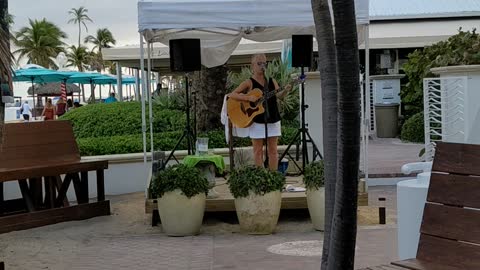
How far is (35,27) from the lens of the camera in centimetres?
7300

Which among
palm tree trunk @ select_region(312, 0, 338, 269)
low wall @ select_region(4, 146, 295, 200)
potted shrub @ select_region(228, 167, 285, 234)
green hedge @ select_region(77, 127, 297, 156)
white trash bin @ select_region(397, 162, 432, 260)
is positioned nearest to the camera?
palm tree trunk @ select_region(312, 0, 338, 269)

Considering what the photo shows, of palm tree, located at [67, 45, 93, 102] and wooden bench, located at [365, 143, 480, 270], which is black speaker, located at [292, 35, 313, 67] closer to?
wooden bench, located at [365, 143, 480, 270]

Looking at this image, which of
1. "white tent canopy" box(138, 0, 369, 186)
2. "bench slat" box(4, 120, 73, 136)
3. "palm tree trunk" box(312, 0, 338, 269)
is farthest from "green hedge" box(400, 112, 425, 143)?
"palm tree trunk" box(312, 0, 338, 269)

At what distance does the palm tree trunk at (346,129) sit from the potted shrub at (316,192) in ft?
14.0

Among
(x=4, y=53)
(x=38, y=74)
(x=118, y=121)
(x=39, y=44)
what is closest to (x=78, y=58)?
(x=39, y=44)

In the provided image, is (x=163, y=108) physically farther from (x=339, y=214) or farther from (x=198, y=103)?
(x=339, y=214)

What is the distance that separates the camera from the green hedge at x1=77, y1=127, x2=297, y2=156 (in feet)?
36.5

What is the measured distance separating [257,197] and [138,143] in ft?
15.9

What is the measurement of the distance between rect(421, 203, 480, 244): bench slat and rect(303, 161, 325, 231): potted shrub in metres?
3.41

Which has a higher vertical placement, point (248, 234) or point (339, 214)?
point (339, 214)

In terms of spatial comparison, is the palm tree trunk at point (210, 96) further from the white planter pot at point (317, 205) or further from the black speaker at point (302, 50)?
the white planter pot at point (317, 205)

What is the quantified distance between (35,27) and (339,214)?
2947 inches

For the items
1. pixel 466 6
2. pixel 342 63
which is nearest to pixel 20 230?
pixel 342 63

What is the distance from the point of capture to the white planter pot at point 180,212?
6.98 m
